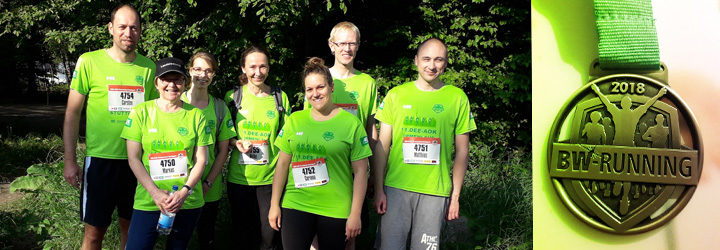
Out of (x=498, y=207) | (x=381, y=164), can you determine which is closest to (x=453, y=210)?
(x=381, y=164)

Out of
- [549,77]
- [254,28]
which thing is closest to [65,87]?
[254,28]

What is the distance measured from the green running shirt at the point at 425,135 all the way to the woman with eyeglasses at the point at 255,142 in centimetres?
86

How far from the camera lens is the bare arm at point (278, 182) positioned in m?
3.19

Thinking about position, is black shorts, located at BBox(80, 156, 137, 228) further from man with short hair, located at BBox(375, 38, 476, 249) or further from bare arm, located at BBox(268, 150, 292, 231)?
man with short hair, located at BBox(375, 38, 476, 249)

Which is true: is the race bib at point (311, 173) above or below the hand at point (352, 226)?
above

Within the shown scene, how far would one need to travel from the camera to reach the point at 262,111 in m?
3.81

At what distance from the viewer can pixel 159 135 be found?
332 cm

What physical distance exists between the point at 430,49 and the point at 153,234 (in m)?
1.87

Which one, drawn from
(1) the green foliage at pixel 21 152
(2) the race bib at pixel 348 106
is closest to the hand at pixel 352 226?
(2) the race bib at pixel 348 106

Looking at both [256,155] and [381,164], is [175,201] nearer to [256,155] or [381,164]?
[256,155]

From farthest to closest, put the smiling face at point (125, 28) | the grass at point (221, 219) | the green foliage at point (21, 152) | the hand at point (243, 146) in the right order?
1. the green foliage at point (21, 152)
2. the grass at point (221, 219)
3. the hand at point (243, 146)
4. the smiling face at point (125, 28)

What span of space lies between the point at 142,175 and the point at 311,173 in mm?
971

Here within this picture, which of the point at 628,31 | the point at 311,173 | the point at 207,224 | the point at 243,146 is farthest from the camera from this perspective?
the point at 207,224

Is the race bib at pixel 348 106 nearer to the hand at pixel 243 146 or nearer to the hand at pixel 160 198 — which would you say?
the hand at pixel 243 146
